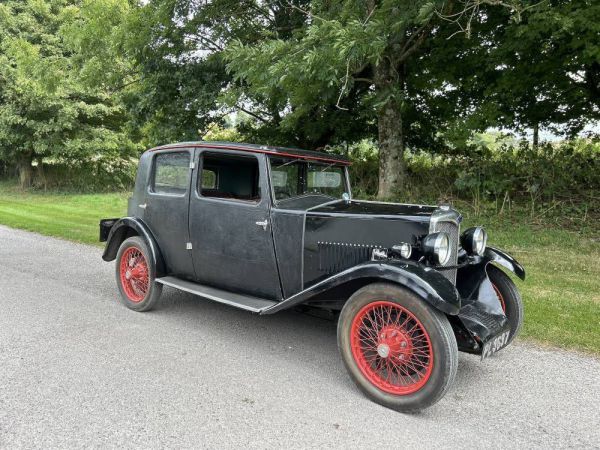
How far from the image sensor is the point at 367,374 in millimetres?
3293

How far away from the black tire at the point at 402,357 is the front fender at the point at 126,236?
2.41 meters

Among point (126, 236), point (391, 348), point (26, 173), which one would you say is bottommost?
point (391, 348)

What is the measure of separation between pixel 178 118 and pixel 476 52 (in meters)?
7.91

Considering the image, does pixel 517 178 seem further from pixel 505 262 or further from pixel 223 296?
pixel 223 296

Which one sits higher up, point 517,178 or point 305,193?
point 517,178

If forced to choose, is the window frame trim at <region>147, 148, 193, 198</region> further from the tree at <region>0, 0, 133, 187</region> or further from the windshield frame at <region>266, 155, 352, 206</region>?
the tree at <region>0, 0, 133, 187</region>

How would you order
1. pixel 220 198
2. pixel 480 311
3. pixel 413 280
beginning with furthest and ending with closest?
pixel 220 198 < pixel 480 311 < pixel 413 280

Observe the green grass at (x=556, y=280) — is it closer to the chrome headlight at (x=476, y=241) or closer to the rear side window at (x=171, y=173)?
the chrome headlight at (x=476, y=241)

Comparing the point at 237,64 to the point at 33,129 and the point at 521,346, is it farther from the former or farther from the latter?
the point at 33,129

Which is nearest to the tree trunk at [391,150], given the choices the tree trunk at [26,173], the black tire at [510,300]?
the black tire at [510,300]

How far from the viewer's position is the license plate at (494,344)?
3213mm

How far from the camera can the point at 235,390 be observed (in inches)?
130

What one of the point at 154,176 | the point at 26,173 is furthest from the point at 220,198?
the point at 26,173

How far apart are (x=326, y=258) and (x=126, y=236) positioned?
288 centimetres
